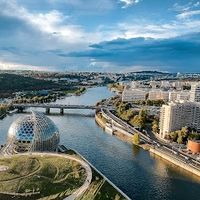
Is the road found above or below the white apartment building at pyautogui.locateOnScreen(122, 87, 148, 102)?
below

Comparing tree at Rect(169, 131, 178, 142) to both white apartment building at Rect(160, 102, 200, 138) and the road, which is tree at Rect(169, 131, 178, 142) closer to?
the road

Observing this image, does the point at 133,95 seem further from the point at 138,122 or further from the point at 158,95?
the point at 138,122

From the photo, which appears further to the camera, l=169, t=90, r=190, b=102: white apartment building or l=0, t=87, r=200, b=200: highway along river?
l=169, t=90, r=190, b=102: white apartment building

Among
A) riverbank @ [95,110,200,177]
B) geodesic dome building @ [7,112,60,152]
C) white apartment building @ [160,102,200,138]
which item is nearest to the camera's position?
geodesic dome building @ [7,112,60,152]

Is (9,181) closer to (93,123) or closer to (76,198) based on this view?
(76,198)

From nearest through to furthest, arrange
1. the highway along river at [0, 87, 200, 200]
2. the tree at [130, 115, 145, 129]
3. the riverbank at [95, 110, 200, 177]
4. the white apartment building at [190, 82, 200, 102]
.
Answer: the highway along river at [0, 87, 200, 200], the riverbank at [95, 110, 200, 177], the tree at [130, 115, 145, 129], the white apartment building at [190, 82, 200, 102]

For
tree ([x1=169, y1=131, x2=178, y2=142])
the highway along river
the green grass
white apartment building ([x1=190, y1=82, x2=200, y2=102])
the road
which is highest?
white apartment building ([x1=190, y1=82, x2=200, y2=102])

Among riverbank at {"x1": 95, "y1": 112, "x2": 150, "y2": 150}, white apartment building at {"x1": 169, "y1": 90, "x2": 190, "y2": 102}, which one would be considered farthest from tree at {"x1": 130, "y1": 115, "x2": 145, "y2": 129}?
white apartment building at {"x1": 169, "y1": 90, "x2": 190, "y2": 102}

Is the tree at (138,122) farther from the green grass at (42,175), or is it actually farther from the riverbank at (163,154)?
the green grass at (42,175)
